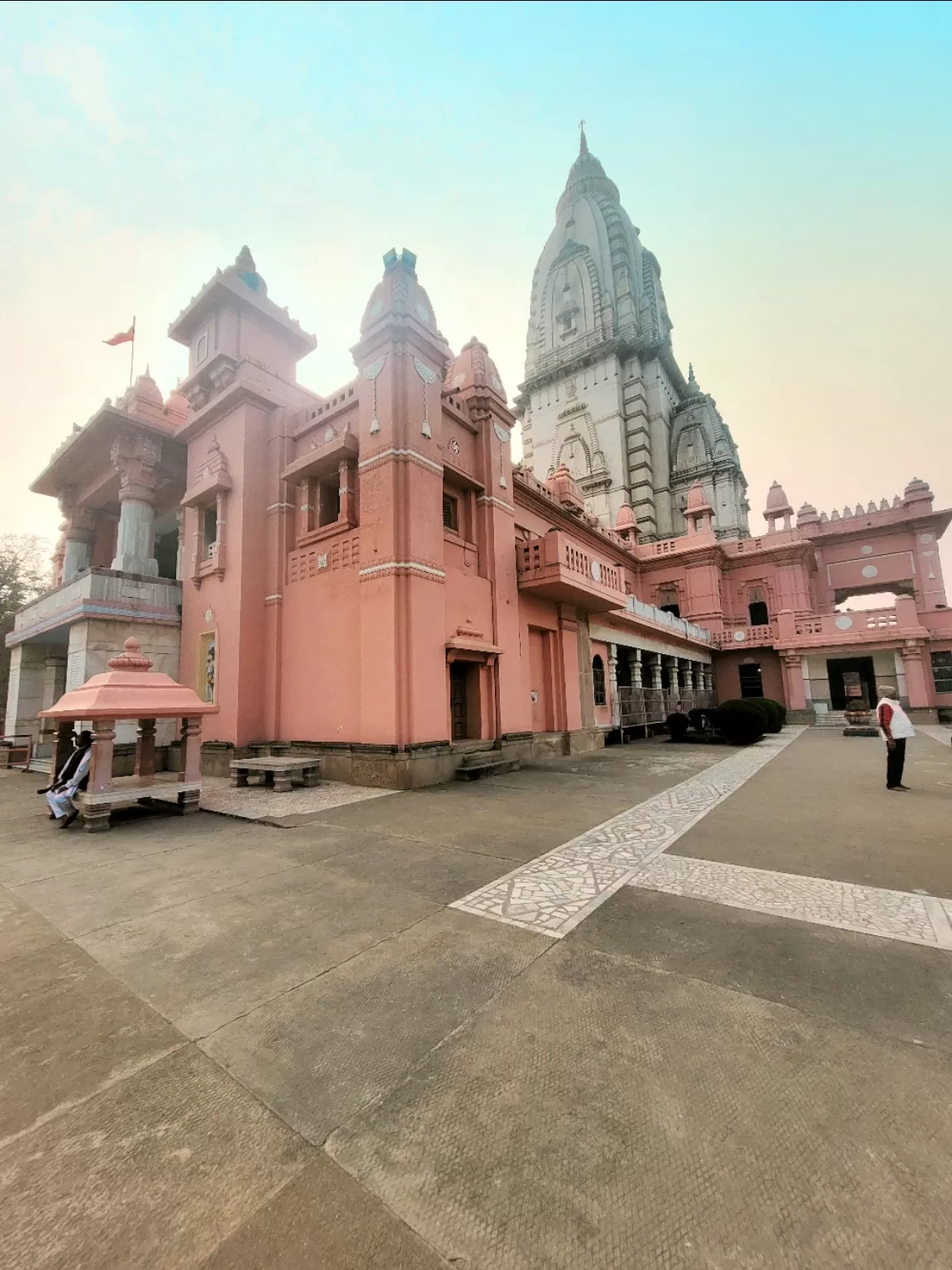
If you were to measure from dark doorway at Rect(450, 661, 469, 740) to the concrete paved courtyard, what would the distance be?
751 cm

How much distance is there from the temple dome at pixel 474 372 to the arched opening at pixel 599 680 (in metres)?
8.78

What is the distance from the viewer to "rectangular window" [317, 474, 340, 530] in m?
12.9

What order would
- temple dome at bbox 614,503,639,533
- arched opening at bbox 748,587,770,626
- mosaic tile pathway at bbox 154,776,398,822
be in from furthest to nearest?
arched opening at bbox 748,587,770,626, temple dome at bbox 614,503,639,533, mosaic tile pathway at bbox 154,776,398,822

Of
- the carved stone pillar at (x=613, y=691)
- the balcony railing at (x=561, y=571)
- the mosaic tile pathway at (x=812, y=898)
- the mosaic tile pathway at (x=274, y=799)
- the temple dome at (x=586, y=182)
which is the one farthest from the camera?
the temple dome at (x=586, y=182)

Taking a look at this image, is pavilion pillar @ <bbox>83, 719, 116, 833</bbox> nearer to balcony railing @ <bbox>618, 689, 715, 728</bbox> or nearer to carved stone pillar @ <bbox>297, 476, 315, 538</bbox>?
carved stone pillar @ <bbox>297, 476, 315, 538</bbox>

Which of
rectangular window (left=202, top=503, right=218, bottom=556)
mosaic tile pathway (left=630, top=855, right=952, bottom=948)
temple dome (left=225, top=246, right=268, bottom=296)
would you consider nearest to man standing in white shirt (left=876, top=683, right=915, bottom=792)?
mosaic tile pathway (left=630, top=855, right=952, bottom=948)

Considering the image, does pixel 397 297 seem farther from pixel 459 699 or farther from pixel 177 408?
pixel 177 408

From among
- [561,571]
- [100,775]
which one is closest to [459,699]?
[561,571]

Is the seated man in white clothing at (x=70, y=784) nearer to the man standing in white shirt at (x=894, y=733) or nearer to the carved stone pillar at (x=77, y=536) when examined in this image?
the man standing in white shirt at (x=894, y=733)

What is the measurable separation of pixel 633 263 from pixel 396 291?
42.1 metres

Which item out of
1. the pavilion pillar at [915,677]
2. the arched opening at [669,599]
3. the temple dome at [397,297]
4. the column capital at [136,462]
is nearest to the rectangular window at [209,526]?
the column capital at [136,462]

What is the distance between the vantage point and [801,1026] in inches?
94.4

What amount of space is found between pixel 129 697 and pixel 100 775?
110 centimetres

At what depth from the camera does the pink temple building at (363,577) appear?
10625mm
